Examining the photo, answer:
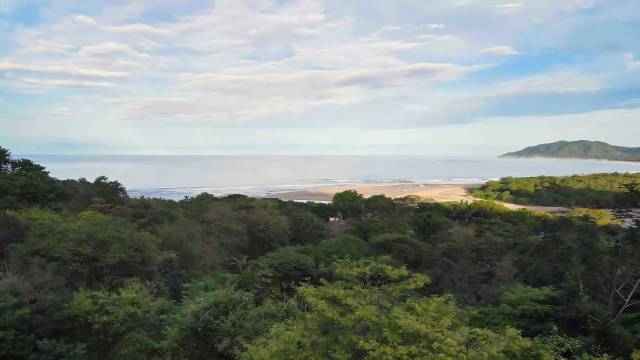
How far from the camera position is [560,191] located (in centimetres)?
5866

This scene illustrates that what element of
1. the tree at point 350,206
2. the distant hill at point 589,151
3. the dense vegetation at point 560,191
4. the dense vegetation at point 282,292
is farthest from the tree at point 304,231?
the distant hill at point 589,151

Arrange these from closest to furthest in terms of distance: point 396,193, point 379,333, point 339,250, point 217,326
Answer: point 379,333
point 217,326
point 339,250
point 396,193

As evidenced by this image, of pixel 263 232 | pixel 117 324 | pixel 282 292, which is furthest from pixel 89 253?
pixel 263 232

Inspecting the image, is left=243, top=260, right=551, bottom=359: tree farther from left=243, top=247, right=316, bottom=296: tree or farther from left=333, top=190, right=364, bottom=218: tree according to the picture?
left=333, top=190, right=364, bottom=218: tree

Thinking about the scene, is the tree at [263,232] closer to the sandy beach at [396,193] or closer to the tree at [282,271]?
the tree at [282,271]

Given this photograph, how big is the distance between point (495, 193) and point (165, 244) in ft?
152

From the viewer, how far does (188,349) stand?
35.9 feet

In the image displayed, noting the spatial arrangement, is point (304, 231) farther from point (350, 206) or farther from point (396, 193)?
point (396, 193)

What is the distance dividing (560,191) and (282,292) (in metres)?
51.2

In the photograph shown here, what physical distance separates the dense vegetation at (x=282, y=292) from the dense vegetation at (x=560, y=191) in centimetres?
3112

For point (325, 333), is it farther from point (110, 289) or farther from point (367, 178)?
point (367, 178)

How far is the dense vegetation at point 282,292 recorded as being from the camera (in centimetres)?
756

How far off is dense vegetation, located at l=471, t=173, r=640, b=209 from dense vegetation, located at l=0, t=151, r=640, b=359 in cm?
3112

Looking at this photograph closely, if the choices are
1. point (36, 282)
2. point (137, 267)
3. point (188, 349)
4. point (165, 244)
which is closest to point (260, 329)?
point (188, 349)
